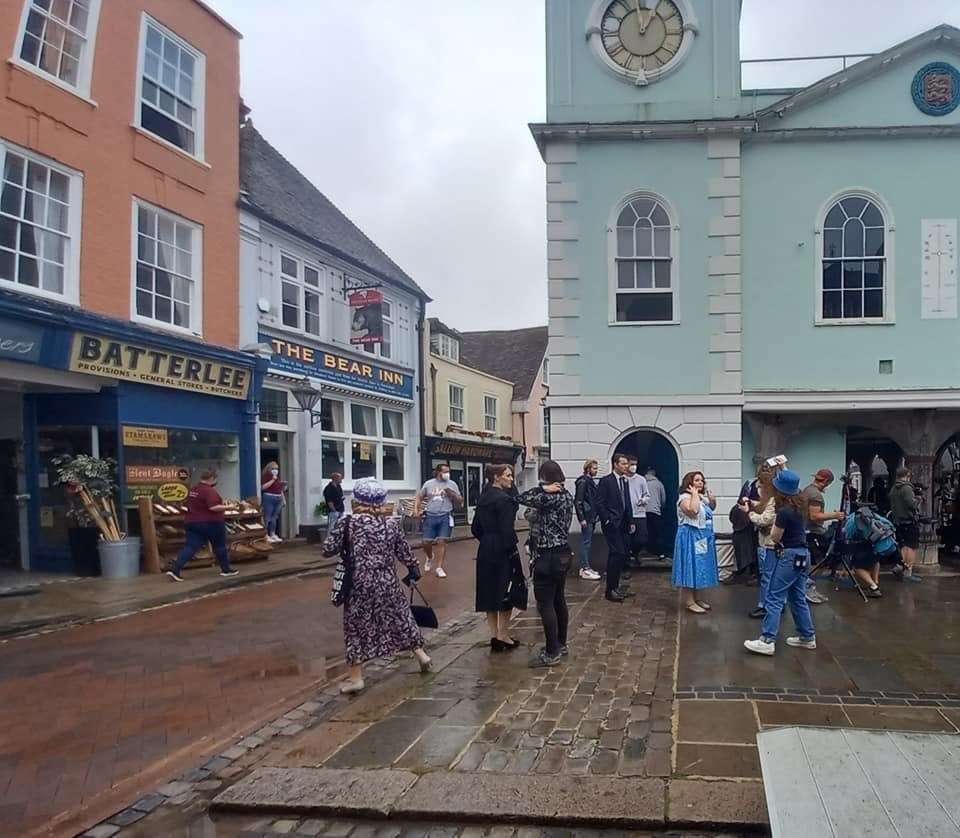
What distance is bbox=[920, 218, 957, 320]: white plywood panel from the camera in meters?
12.0

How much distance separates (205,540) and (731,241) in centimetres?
907

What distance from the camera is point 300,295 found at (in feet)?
61.8

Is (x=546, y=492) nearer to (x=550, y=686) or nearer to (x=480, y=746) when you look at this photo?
(x=550, y=686)

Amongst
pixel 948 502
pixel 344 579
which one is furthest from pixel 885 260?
pixel 344 579

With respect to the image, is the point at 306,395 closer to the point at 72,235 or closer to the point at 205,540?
the point at 205,540

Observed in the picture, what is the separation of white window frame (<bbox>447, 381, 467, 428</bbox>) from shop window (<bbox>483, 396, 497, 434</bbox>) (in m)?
2.25

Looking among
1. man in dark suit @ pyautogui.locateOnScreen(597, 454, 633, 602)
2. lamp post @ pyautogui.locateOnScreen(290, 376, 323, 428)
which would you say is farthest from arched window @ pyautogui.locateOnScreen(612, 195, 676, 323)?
lamp post @ pyautogui.locateOnScreen(290, 376, 323, 428)

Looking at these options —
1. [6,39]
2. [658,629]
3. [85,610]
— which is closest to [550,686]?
[658,629]

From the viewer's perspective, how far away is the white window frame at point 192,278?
540 inches

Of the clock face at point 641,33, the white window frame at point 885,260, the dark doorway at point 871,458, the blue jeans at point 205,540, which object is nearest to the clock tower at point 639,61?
the clock face at point 641,33

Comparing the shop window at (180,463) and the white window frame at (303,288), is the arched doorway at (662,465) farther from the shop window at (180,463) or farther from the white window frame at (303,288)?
the white window frame at (303,288)

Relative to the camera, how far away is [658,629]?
8.23 meters

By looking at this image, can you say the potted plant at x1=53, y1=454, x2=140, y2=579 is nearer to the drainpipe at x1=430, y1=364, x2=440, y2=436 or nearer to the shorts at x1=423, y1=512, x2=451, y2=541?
the shorts at x1=423, y1=512, x2=451, y2=541

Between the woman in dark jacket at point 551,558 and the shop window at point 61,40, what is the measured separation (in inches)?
396
